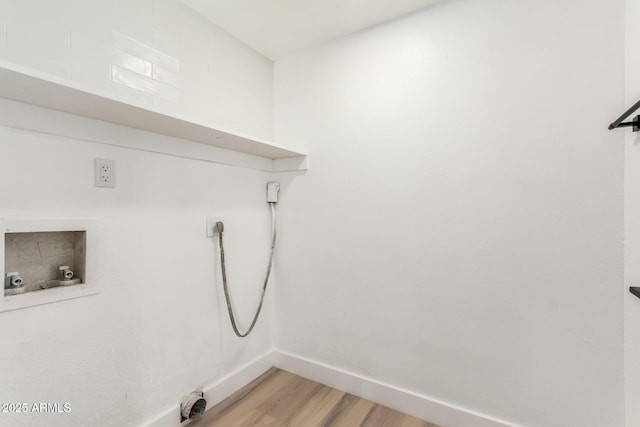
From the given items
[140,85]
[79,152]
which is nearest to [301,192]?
[140,85]

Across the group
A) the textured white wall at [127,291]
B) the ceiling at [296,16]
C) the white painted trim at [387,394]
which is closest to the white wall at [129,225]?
the textured white wall at [127,291]

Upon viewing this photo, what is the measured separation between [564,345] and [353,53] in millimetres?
1743

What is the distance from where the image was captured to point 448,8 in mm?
1400

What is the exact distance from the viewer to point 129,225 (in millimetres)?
1232

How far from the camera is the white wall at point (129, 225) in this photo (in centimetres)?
97

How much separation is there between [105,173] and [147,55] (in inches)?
22.8

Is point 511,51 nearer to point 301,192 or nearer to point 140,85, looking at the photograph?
point 301,192

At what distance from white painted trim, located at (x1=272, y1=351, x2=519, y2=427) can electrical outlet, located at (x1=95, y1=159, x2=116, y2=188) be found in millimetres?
1437

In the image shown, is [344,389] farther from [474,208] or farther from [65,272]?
Answer: [65,272]

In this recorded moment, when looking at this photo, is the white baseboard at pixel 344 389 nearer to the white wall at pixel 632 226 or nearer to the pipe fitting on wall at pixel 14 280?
the white wall at pixel 632 226

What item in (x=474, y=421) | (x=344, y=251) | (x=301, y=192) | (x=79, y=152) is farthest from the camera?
(x=301, y=192)

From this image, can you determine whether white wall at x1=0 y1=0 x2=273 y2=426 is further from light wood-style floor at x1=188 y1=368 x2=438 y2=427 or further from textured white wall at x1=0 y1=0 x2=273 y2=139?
light wood-style floor at x1=188 y1=368 x2=438 y2=427

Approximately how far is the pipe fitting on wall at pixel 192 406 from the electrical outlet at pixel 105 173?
1050mm

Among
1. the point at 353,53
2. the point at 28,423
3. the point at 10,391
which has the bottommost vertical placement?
the point at 28,423
